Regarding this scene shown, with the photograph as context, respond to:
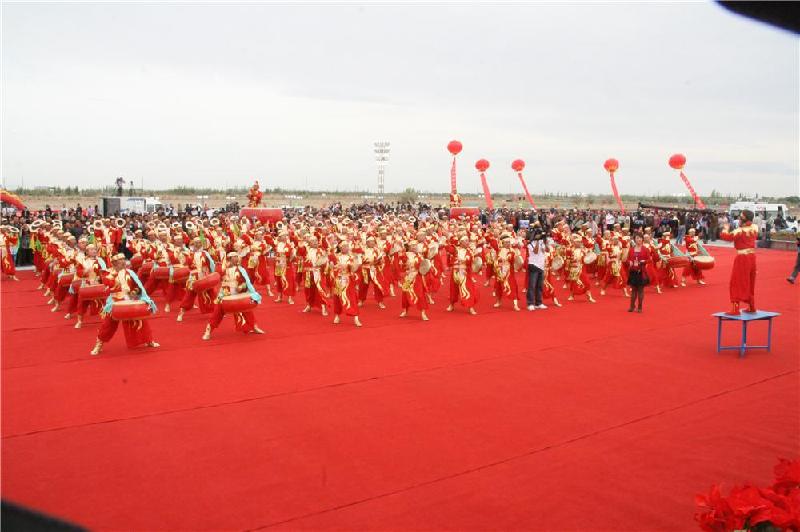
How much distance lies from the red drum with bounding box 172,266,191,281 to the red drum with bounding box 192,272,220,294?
1445 millimetres

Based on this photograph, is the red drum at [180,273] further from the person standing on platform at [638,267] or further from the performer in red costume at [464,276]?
the person standing on platform at [638,267]

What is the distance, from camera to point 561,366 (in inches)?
305

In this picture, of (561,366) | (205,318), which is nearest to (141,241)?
(205,318)

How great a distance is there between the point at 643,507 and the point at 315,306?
834 cm

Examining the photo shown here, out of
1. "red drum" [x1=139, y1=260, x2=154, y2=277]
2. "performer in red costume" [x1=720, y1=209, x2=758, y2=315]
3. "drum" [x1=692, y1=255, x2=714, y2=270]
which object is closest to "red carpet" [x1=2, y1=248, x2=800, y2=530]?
"performer in red costume" [x1=720, y1=209, x2=758, y2=315]

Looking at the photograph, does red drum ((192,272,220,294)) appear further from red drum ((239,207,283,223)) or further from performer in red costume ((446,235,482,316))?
red drum ((239,207,283,223))

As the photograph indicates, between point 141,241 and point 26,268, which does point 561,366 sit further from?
point 26,268

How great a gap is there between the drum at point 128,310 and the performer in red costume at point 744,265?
315 inches

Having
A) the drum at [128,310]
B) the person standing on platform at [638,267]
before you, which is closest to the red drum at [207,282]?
the drum at [128,310]

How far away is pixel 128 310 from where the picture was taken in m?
8.34

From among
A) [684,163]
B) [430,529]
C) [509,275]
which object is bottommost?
[430,529]

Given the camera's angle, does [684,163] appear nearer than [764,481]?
No

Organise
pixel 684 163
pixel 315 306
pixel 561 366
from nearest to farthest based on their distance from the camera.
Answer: pixel 561 366 → pixel 315 306 → pixel 684 163

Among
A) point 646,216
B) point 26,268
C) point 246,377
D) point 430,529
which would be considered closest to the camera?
point 430,529
